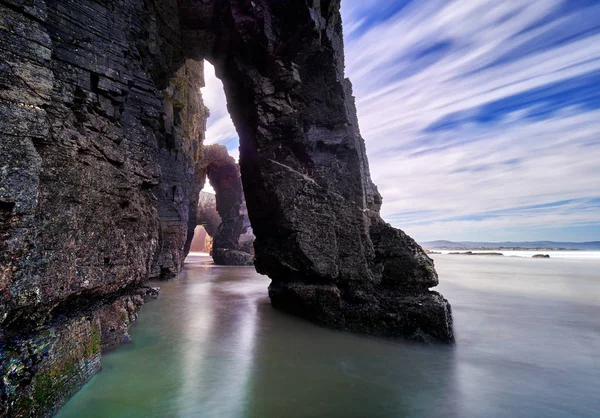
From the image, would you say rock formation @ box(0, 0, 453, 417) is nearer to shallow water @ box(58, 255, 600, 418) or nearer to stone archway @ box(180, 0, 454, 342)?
stone archway @ box(180, 0, 454, 342)

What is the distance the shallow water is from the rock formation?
1.96 ft

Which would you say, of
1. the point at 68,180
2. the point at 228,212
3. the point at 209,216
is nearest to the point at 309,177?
the point at 68,180

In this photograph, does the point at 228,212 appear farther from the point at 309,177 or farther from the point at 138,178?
the point at 138,178

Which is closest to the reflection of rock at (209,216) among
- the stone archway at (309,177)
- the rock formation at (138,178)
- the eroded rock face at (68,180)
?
the rock formation at (138,178)

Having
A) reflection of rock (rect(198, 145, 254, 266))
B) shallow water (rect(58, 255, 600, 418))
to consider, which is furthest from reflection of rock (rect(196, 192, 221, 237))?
shallow water (rect(58, 255, 600, 418))

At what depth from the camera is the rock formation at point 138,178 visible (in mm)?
3211

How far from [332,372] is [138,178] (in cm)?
482

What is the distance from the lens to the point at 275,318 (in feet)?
25.7

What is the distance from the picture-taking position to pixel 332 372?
4656 mm

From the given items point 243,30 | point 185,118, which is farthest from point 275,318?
point 185,118

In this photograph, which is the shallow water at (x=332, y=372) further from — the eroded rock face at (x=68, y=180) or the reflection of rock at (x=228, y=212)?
the reflection of rock at (x=228, y=212)

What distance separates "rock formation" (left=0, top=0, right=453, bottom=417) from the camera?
10.5 ft

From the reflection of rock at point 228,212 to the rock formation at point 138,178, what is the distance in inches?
774

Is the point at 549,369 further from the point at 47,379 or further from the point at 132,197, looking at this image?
the point at 132,197
